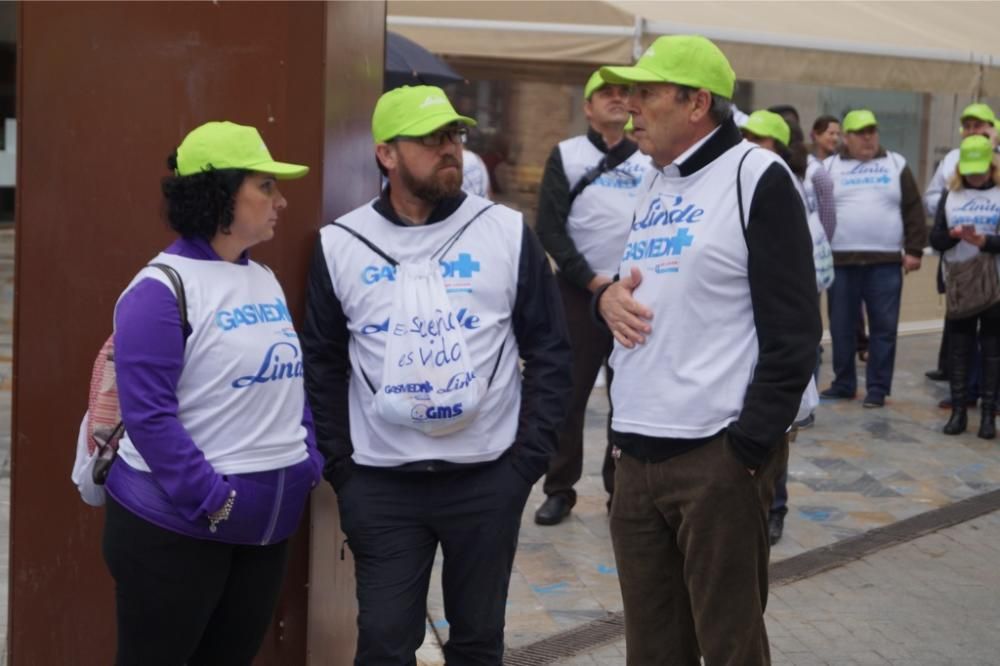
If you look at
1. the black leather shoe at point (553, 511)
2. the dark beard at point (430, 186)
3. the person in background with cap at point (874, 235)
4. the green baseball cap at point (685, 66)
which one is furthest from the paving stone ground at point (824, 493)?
the green baseball cap at point (685, 66)

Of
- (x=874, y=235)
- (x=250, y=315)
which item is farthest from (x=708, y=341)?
(x=874, y=235)

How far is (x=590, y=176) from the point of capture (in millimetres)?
6555

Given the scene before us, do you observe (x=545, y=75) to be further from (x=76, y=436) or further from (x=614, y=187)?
(x=76, y=436)

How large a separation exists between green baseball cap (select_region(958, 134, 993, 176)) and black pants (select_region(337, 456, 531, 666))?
20.5 feet

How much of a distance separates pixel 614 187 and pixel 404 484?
305 cm

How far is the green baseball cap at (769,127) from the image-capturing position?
22.6 feet

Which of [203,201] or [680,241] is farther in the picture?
[680,241]

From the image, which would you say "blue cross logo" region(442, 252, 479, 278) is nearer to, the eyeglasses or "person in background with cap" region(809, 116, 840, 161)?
the eyeglasses

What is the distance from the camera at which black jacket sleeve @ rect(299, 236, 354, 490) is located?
12.6 feet

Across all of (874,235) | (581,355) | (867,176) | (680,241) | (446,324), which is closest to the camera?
(680,241)

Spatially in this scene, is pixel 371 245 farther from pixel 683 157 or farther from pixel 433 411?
pixel 683 157

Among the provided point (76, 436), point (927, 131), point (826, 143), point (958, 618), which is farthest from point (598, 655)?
point (927, 131)

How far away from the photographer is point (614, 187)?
21.5 ft

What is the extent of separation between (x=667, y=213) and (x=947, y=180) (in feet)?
25.3
